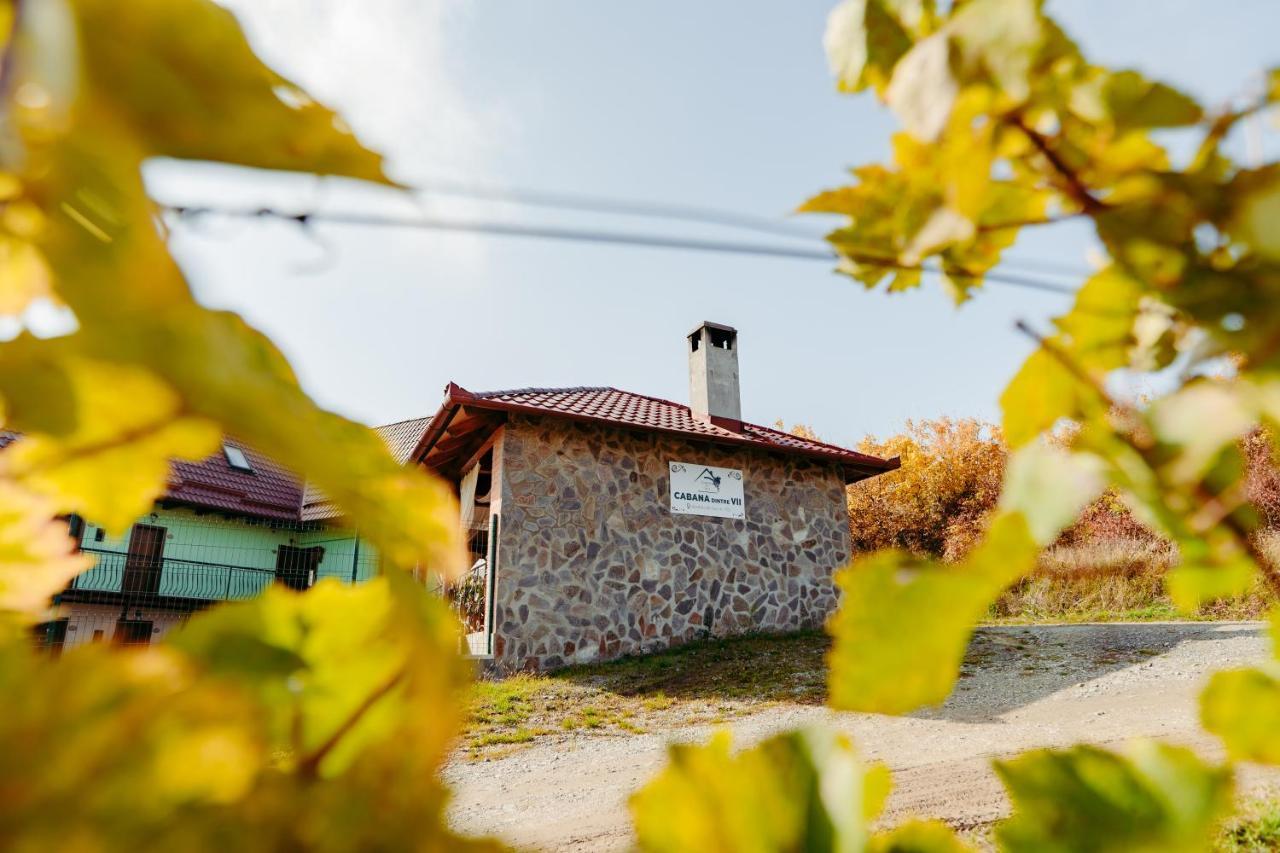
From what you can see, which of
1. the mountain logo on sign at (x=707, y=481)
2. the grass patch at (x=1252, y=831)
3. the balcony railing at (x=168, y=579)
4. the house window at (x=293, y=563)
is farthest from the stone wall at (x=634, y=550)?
the house window at (x=293, y=563)

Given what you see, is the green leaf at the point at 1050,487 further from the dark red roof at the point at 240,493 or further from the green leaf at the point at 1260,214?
the dark red roof at the point at 240,493

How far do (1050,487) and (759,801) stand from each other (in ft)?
0.44

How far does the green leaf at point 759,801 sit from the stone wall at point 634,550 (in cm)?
620

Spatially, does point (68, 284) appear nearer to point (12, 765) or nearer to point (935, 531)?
point (12, 765)

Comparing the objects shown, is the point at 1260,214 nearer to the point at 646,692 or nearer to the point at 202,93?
the point at 202,93

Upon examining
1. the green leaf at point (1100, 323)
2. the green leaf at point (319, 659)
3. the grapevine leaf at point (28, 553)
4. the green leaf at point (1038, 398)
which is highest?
the green leaf at point (1100, 323)

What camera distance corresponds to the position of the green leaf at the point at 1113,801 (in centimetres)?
22

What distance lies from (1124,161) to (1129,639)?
25.0 feet

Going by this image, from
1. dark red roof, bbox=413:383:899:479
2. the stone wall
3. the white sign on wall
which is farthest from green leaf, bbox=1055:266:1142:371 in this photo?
the white sign on wall

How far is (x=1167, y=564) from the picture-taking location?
8570mm

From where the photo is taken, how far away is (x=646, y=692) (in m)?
5.30

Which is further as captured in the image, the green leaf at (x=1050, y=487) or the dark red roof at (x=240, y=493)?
the dark red roof at (x=240, y=493)

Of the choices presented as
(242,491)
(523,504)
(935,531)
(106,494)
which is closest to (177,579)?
(242,491)

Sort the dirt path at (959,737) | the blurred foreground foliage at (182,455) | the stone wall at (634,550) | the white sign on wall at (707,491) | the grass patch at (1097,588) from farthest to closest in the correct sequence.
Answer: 1. the grass patch at (1097,588)
2. the white sign on wall at (707,491)
3. the stone wall at (634,550)
4. the dirt path at (959,737)
5. the blurred foreground foliage at (182,455)
